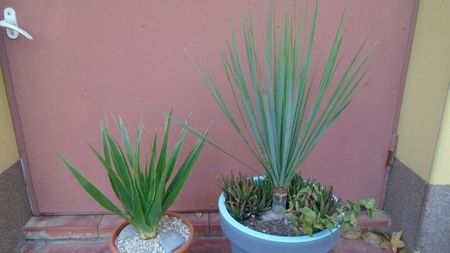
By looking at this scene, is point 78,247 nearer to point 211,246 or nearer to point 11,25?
point 211,246

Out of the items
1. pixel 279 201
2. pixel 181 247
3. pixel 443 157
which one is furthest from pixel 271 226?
pixel 443 157

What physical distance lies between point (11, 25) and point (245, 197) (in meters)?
1.20

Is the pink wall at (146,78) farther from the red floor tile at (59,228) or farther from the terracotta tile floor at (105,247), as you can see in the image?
the terracotta tile floor at (105,247)

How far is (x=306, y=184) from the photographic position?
1.45m

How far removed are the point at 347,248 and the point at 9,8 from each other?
6.31ft

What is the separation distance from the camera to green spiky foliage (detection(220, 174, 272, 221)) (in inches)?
53.8

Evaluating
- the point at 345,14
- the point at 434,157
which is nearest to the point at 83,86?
the point at 345,14

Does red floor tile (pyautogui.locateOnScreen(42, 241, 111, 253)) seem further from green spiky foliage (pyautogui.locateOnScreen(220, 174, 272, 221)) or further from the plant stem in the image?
the plant stem

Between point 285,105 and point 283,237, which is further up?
point 285,105

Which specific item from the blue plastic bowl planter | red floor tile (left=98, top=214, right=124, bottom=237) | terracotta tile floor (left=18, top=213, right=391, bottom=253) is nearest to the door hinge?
terracotta tile floor (left=18, top=213, right=391, bottom=253)

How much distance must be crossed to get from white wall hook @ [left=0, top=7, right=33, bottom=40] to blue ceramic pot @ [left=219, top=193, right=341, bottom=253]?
1.14 m

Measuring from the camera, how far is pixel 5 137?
5.35 feet

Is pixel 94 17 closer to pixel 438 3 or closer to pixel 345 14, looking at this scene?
pixel 345 14

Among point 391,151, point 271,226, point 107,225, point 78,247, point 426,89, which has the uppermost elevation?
point 426,89
